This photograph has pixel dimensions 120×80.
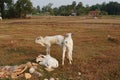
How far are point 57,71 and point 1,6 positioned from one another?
45.4 metres

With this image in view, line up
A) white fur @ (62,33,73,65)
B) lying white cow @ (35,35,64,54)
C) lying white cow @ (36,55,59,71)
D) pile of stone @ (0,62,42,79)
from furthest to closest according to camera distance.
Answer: lying white cow @ (35,35,64,54), white fur @ (62,33,73,65), lying white cow @ (36,55,59,71), pile of stone @ (0,62,42,79)

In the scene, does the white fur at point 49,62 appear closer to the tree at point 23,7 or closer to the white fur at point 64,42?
the white fur at point 64,42

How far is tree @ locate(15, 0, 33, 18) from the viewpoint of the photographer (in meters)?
53.6

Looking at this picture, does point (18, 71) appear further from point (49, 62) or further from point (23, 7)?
point (23, 7)

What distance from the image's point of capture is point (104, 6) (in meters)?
96.0

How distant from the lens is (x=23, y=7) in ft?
177

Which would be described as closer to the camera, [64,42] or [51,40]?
[64,42]

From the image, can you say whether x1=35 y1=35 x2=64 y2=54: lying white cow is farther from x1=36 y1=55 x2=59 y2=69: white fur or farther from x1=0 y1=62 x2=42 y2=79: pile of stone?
x1=0 y1=62 x2=42 y2=79: pile of stone

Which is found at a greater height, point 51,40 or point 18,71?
point 51,40

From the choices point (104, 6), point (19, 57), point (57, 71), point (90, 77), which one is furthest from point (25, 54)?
point (104, 6)

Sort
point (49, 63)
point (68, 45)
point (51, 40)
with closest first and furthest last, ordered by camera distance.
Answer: point (49, 63) < point (68, 45) < point (51, 40)

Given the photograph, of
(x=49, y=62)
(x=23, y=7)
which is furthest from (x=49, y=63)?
(x=23, y=7)

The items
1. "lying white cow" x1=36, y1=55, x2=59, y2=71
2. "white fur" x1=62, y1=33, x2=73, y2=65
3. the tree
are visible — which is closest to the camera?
"lying white cow" x1=36, y1=55, x2=59, y2=71

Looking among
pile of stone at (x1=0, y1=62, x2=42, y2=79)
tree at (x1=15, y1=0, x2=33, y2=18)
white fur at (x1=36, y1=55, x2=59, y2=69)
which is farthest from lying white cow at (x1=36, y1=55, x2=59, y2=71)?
tree at (x1=15, y1=0, x2=33, y2=18)
